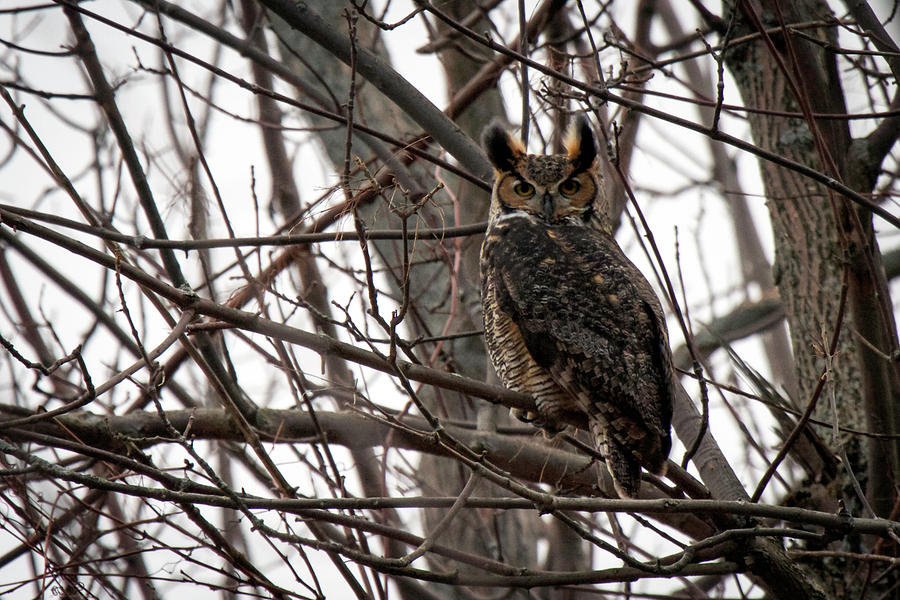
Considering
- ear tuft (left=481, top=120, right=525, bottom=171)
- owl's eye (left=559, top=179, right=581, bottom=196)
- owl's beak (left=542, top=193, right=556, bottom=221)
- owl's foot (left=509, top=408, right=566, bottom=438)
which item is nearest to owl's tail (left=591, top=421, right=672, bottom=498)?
owl's foot (left=509, top=408, right=566, bottom=438)

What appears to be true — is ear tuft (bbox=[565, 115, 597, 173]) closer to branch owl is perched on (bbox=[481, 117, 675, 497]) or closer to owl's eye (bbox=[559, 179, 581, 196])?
owl's eye (bbox=[559, 179, 581, 196])

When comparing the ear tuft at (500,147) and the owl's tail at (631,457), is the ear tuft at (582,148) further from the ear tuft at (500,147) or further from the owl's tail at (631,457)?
the owl's tail at (631,457)

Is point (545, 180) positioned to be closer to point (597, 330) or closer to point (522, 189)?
point (522, 189)

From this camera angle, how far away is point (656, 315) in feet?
10.00

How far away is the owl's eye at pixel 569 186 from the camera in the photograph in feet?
11.6

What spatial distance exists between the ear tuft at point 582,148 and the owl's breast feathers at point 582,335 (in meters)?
0.43

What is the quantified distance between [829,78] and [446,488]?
8.84 feet

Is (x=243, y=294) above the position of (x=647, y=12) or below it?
below

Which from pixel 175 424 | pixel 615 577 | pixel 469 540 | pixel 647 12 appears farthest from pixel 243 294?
pixel 647 12

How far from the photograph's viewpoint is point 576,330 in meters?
2.93

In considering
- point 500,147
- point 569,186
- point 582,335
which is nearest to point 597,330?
point 582,335

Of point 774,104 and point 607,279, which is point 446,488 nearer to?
point 607,279

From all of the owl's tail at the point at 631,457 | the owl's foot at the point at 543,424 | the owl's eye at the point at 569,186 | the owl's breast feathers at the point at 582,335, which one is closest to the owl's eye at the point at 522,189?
the owl's eye at the point at 569,186

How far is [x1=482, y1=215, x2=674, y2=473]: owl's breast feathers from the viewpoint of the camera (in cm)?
281
